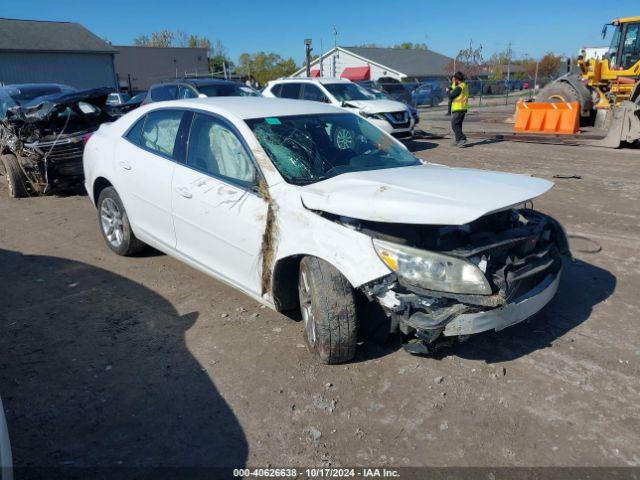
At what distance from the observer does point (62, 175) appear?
879cm

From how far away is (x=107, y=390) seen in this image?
10.9 ft

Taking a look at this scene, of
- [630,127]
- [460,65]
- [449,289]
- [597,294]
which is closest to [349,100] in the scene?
[630,127]

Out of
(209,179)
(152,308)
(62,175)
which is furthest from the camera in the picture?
(62,175)

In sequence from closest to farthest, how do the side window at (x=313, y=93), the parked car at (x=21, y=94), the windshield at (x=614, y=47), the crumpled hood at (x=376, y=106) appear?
the parked car at (x=21, y=94)
the crumpled hood at (x=376, y=106)
the side window at (x=313, y=93)
the windshield at (x=614, y=47)

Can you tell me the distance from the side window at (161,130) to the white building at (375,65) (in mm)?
50722

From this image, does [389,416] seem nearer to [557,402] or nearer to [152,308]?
[557,402]

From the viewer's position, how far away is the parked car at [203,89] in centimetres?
1176

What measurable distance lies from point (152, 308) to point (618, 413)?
350 centimetres

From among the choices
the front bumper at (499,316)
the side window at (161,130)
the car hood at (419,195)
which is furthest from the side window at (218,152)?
the front bumper at (499,316)

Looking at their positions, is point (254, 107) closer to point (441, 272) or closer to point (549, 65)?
point (441, 272)

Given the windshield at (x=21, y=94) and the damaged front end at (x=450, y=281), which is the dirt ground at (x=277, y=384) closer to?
the damaged front end at (x=450, y=281)

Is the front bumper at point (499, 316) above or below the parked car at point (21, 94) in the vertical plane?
below

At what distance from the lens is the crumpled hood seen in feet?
42.5

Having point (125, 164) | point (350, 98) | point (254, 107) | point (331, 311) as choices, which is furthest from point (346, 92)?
point (331, 311)
